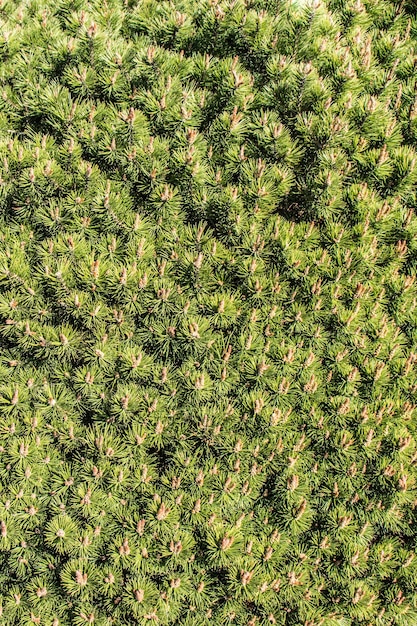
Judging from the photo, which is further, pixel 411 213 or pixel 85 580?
pixel 411 213

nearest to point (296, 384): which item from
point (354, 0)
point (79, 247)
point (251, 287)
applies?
point (251, 287)

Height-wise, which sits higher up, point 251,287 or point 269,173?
point 269,173

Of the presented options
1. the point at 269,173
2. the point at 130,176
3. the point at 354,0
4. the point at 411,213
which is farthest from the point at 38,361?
the point at 354,0

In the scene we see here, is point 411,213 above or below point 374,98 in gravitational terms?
below

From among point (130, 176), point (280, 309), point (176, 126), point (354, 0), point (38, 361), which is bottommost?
point (38, 361)

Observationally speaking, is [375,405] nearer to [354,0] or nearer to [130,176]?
[130,176]

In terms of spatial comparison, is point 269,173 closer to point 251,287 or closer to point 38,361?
point 251,287
